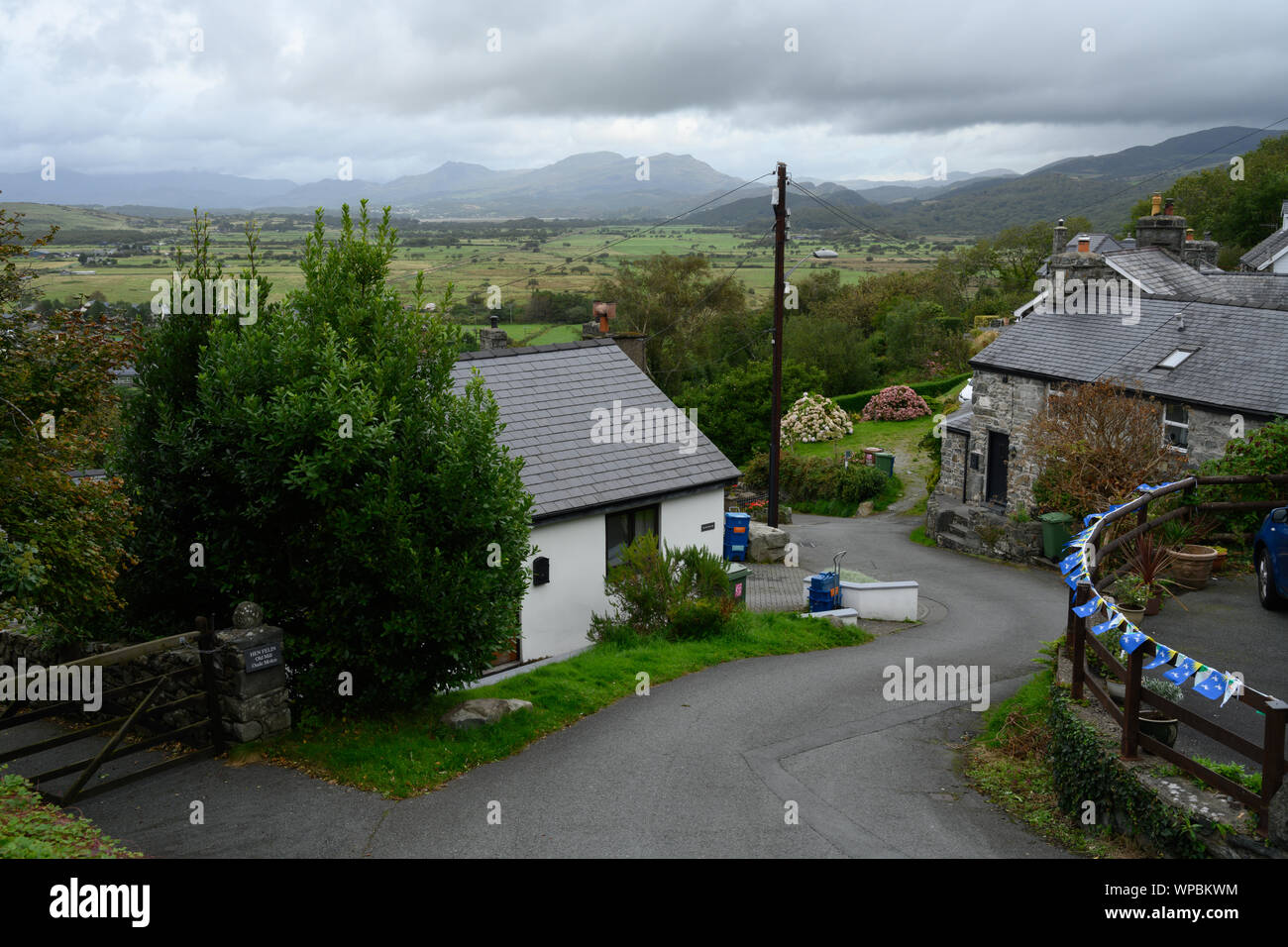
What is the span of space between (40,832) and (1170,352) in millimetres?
→ 25248

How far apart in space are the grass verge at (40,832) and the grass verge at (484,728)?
7.52 feet

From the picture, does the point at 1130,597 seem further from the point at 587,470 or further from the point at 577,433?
the point at 577,433

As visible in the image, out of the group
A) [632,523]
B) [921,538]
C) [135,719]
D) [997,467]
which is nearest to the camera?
[135,719]

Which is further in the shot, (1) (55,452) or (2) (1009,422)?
(2) (1009,422)

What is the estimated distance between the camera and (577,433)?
2002cm

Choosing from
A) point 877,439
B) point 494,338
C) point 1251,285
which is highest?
point 1251,285

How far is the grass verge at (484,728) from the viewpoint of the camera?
400 inches

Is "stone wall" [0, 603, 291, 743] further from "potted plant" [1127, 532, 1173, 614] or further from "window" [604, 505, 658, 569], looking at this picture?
"potted plant" [1127, 532, 1173, 614]

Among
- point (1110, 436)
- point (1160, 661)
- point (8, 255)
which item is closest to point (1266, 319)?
point (1110, 436)

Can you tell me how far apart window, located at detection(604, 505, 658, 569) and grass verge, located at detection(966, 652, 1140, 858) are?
8.07 m

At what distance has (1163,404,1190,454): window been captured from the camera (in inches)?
890

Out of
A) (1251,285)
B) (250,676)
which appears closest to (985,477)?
(1251,285)

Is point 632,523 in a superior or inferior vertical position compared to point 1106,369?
inferior
